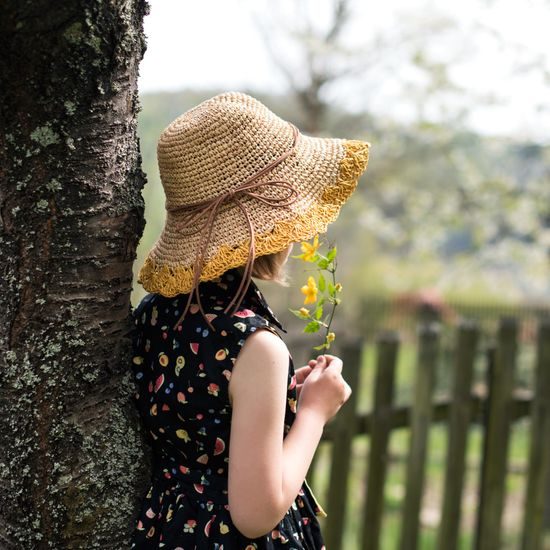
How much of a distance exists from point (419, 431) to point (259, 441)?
78.3 inches

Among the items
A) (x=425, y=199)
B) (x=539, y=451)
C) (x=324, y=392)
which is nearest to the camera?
(x=324, y=392)

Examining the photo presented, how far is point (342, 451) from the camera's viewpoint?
126 inches

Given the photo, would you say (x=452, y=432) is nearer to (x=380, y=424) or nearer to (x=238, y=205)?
(x=380, y=424)

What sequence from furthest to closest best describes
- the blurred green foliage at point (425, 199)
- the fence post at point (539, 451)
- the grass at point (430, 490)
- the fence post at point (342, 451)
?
1. the blurred green foliage at point (425, 199)
2. the grass at point (430, 490)
3. the fence post at point (539, 451)
4. the fence post at point (342, 451)

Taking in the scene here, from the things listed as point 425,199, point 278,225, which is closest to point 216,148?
point 278,225

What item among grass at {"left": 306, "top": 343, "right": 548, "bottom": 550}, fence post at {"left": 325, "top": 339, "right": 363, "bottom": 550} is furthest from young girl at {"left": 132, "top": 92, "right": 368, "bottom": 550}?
grass at {"left": 306, "top": 343, "right": 548, "bottom": 550}

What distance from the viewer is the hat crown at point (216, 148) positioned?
5.24 feet

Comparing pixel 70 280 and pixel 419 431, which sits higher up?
pixel 70 280

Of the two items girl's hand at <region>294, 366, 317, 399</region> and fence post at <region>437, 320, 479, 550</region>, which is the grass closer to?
fence post at <region>437, 320, 479, 550</region>

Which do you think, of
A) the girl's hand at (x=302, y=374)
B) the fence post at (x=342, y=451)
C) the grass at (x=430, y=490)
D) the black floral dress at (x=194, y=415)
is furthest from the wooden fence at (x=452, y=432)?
the black floral dress at (x=194, y=415)

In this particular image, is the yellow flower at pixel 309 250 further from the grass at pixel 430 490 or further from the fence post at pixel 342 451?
the grass at pixel 430 490

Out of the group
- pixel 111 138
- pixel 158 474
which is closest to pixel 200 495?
pixel 158 474

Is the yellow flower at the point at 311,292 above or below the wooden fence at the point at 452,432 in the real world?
above

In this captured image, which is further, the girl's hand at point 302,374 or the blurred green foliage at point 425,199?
the blurred green foliage at point 425,199
